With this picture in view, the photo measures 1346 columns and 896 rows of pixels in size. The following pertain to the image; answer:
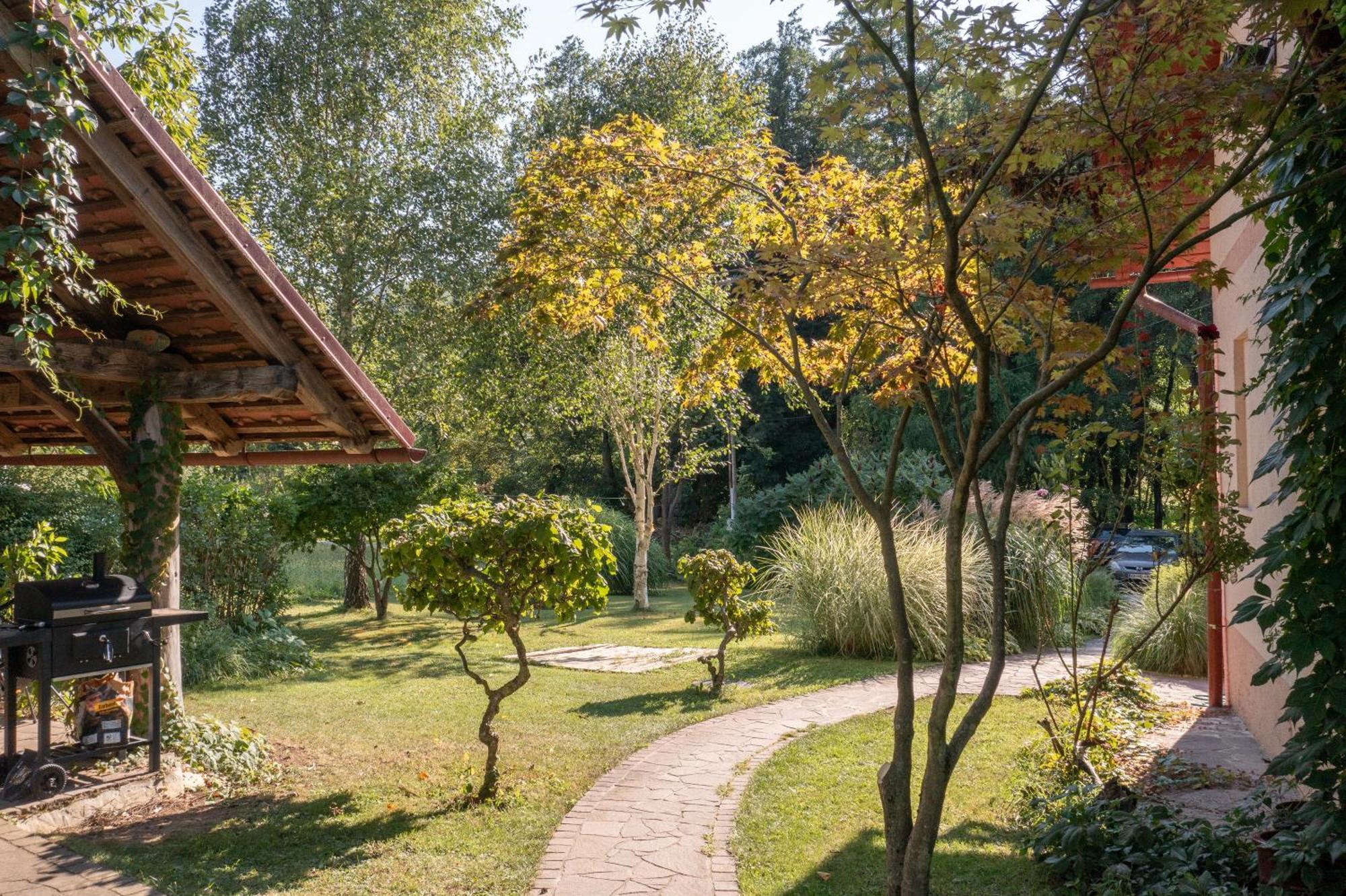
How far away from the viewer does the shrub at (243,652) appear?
969cm

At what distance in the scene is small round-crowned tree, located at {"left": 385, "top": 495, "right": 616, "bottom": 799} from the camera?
588 cm

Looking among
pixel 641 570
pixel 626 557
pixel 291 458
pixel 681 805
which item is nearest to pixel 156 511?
pixel 291 458

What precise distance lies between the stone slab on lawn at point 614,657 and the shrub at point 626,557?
21.8ft

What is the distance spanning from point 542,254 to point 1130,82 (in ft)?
11.7

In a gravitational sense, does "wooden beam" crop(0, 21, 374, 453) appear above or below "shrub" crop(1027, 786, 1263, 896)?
above

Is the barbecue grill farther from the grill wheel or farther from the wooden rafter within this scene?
the wooden rafter

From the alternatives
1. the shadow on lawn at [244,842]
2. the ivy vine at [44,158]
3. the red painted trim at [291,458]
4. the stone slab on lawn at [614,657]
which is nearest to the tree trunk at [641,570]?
the stone slab on lawn at [614,657]

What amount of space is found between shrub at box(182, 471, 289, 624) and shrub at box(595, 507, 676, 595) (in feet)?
25.9

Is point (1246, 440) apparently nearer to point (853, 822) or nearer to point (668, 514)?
point (853, 822)

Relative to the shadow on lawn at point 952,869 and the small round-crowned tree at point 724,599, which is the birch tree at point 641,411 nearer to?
the small round-crowned tree at point 724,599

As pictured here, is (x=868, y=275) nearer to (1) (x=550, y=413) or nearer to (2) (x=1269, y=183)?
(2) (x=1269, y=183)

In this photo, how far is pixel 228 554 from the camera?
36.6 ft

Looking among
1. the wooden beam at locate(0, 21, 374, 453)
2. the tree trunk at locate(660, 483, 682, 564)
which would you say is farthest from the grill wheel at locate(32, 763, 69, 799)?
the tree trunk at locate(660, 483, 682, 564)

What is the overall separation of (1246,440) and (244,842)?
6.71 m
